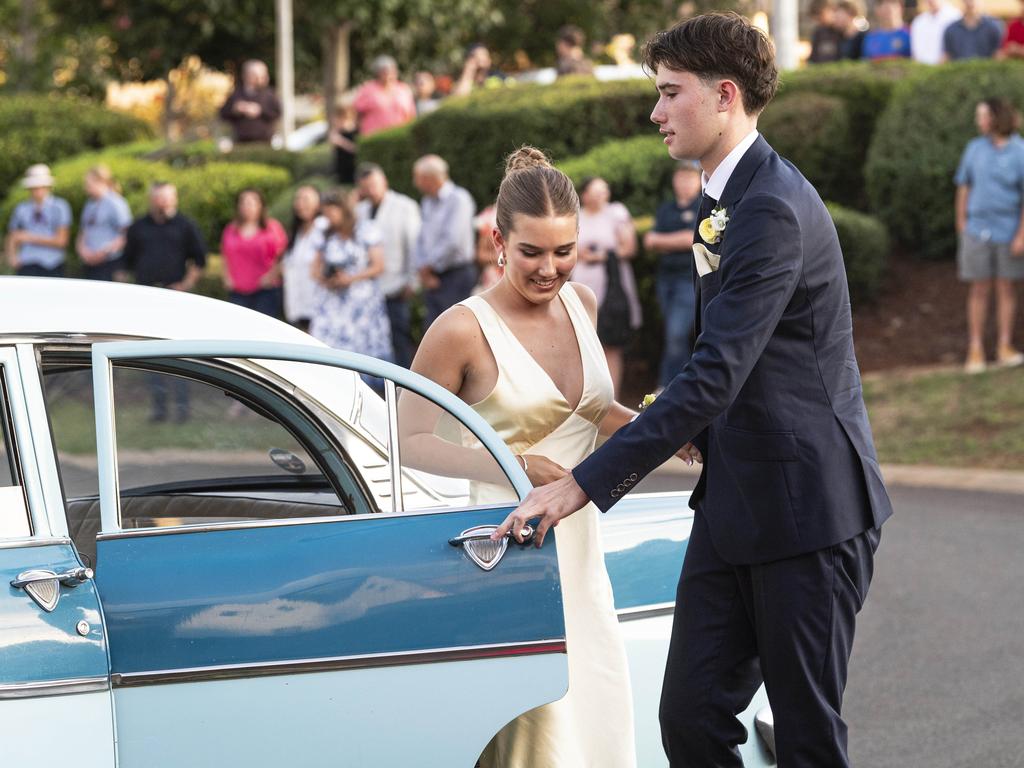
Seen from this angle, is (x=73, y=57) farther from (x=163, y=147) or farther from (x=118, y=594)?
(x=118, y=594)

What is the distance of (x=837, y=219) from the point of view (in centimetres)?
1307

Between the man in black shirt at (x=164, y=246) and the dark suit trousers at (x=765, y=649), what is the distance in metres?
11.2

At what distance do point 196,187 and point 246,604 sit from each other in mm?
16202

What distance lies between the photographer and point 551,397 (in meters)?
3.79

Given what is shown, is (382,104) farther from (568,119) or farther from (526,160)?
(526,160)

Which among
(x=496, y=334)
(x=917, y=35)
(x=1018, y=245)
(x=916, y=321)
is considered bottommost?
(x=916, y=321)

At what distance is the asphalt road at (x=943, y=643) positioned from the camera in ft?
17.3

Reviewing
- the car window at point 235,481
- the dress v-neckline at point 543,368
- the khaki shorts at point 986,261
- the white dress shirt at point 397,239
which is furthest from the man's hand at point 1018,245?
the dress v-neckline at point 543,368

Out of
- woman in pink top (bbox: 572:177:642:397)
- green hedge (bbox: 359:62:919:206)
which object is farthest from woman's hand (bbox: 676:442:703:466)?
green hedge (bbox: 359:62:919:206)

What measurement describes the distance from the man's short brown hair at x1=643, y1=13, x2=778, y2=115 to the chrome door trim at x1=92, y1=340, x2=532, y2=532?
88 centimetres

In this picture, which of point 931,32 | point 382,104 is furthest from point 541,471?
point 382,104

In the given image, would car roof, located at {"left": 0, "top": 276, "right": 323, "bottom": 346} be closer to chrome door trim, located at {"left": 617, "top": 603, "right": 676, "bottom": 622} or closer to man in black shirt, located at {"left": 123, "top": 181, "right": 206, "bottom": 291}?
chrome door trim, located at {"left": 617, "top": 603, "right": 676, "bottom": 622}

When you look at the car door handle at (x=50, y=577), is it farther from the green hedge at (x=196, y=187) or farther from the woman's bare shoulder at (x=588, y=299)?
the green hedge at (x=196, y=187)

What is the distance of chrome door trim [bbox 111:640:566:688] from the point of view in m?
3.14
